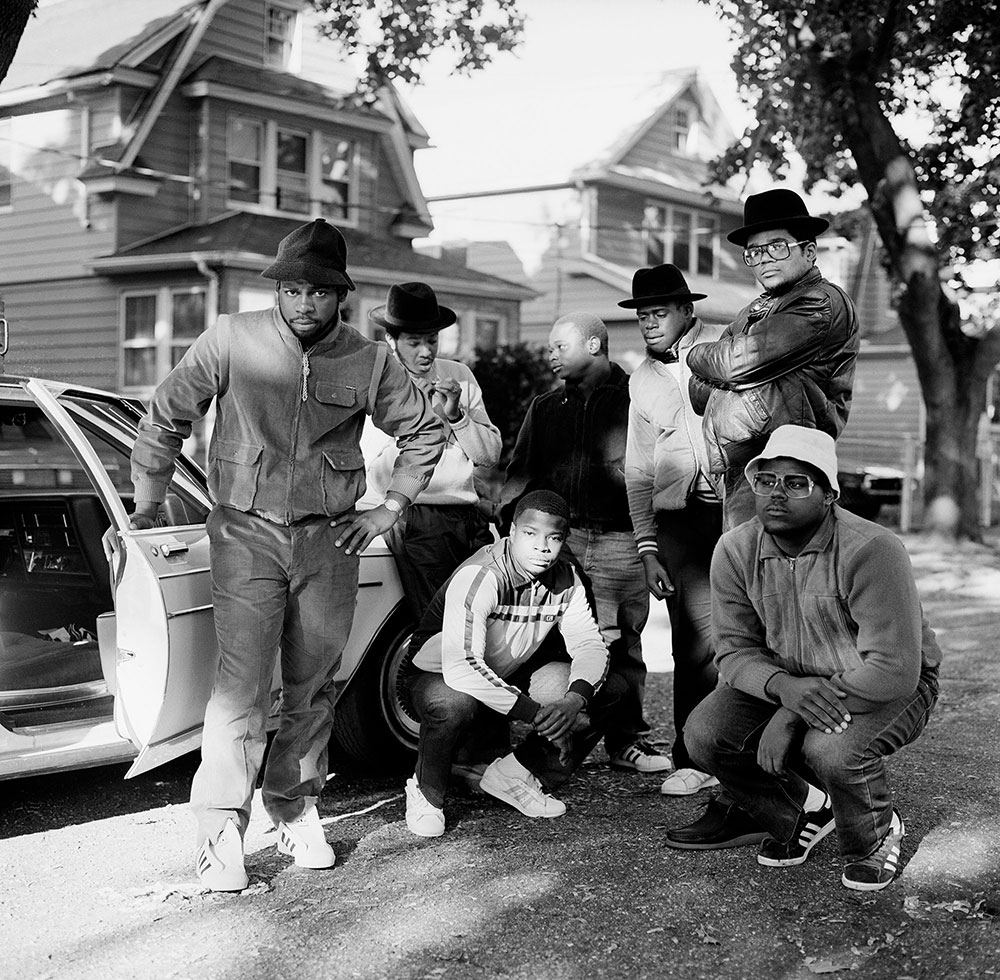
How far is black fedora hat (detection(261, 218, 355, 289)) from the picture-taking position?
4305mm

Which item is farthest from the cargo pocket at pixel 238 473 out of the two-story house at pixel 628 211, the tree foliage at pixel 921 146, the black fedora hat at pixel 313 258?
the two-story house at pixel 628 211

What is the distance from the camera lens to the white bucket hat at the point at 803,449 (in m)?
4.24

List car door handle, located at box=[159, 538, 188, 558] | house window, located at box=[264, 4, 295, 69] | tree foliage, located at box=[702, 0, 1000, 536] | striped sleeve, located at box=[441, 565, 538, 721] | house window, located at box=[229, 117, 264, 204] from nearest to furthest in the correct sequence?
1. car door handle, located at box=[159, 538, 188, 558]
2. striped sleeve, located at box=[441, 565, 538, 721]
3. tree foliage, located at box=[702, 0, 1000, 536]
4. house window, located at box=[229, 117, 264, 204]
5. house window, located at box=[264, 4, 295, 69]

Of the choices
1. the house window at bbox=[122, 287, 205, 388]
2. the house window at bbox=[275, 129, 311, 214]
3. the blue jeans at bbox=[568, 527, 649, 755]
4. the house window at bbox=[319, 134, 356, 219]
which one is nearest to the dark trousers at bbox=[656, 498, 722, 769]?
the blue jeans at bbox=[568, 527, 649, 755]

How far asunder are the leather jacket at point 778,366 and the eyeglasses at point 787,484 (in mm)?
553

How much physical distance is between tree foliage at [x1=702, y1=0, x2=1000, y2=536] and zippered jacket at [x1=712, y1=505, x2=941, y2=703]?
11.9 meters

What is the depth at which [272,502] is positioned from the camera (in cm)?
434

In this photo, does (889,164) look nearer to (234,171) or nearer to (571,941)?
(234,171)

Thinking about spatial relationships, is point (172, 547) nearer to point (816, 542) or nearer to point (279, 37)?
point (816, 542)

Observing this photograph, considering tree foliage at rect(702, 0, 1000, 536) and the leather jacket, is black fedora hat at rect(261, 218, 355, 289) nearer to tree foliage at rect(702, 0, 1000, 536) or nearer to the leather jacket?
the leather jacket

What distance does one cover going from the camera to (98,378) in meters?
19.4

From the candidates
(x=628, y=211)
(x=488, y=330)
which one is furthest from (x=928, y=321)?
(x=628, y=211)

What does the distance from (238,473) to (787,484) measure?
1762mm

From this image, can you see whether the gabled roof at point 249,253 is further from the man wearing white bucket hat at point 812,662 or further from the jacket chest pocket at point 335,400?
the man wearing white bucket hat at point 812,662
